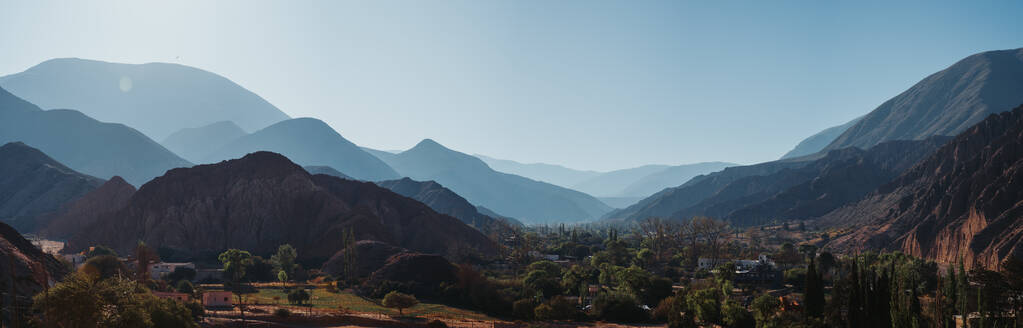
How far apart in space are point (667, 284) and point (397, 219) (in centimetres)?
7024

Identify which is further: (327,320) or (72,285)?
(327,320)

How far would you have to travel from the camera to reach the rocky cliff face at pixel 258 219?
350ft

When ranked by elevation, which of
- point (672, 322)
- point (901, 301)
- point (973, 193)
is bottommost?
point (672, 322)

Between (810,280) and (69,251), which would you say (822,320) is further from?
(69,251)

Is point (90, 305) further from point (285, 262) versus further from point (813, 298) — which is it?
point (285, 262)

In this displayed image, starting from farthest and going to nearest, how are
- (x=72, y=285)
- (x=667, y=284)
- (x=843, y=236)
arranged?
1. (x=843, y=236)
2. (x=667, y=284)
3. (x=72, y=285)

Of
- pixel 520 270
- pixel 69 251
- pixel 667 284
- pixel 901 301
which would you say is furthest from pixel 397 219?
pixel 901 301

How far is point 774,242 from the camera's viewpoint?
15475 cm

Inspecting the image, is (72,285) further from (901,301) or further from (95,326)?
(901,301)

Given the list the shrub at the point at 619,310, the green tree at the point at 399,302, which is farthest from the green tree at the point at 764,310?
the green tree at the point at 399,302

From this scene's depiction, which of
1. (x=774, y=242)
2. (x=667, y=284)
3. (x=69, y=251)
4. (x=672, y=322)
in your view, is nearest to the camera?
(x=672, y=322)

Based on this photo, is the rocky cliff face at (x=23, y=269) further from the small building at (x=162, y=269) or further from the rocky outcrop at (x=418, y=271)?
the rocky outcrop at (x=418, y=271)

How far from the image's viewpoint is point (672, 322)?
49.6m

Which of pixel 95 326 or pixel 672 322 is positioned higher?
pixel 95 326
